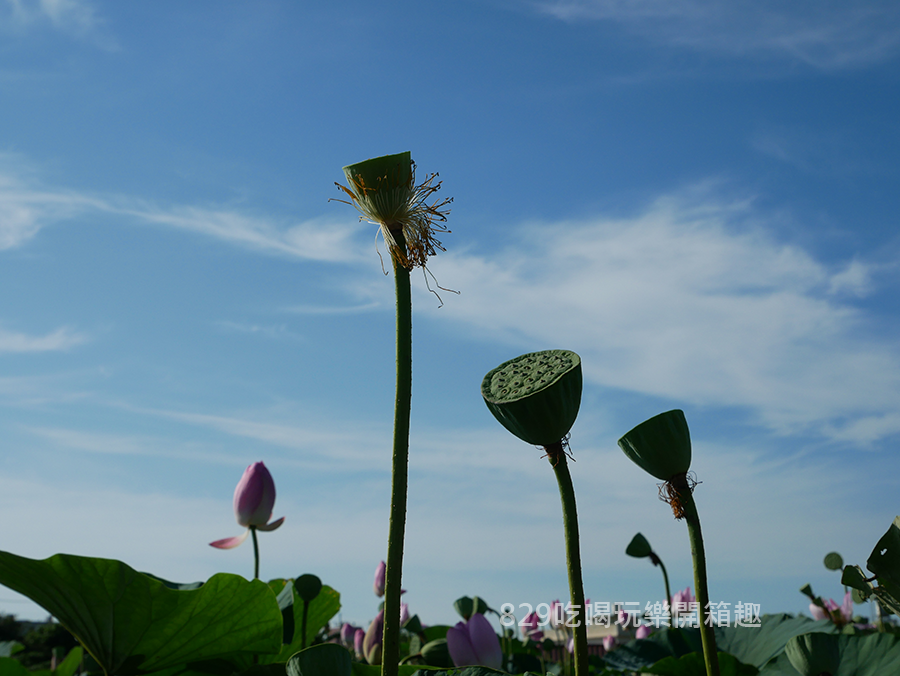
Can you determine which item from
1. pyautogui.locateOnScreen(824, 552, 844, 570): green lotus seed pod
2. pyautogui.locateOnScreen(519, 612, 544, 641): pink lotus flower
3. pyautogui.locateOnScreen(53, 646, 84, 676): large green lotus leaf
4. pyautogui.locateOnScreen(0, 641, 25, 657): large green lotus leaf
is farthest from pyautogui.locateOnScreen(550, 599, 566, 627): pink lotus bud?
pyautogui.locateOnScreen(0, 641, 25, 657): large green lotus leaf

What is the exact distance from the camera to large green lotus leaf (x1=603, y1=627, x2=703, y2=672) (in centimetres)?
301

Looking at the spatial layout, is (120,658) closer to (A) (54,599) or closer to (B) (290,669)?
(A) (54,599)

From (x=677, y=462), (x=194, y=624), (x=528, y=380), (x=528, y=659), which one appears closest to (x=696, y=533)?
(x=677, y=462)

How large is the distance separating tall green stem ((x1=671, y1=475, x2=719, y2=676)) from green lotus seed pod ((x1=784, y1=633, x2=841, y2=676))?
14.6 inches

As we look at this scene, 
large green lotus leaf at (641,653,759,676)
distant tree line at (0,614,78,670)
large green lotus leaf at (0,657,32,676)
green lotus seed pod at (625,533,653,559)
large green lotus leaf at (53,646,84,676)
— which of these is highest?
green lotus seed pod at (625,533,653,559)

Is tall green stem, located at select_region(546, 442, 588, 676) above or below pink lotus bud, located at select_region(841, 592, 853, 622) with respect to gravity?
above

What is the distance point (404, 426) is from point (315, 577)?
4.55ft

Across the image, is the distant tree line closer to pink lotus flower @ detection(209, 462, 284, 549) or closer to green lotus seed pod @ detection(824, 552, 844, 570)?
pink lotus flower @ detection(209, 462, 284, 549)

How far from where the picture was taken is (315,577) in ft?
7.89

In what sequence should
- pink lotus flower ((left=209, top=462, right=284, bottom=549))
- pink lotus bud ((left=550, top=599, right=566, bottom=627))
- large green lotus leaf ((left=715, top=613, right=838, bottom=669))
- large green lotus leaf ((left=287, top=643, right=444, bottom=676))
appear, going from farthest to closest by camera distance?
1. pink lotus bud ((left=550, top=599, right=566, bottom=627))
2. pink lotus flower ((left=209, top=462, right=284, bottom=549))
3. large green lotus leaf ((left=715, top=613, right=838, bottom=669))
4. large green lotus leaf ((left=287, top=643, right=444, bottom=676))

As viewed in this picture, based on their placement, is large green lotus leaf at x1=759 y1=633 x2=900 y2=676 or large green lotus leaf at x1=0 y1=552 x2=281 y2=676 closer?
large green lotus leaf at x1=0 y1=552 x2=281 y2=676

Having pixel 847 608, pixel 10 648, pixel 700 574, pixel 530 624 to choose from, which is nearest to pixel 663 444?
pixel 700 574

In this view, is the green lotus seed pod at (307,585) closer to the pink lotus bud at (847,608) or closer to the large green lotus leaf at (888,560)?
the large green lotus leaf at (888,560)

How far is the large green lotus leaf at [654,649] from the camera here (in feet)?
9.88
